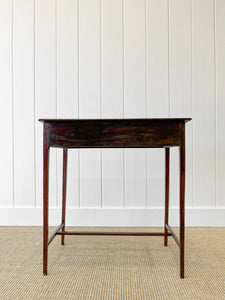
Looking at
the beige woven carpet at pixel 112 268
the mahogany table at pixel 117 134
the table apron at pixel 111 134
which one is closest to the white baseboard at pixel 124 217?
the beige woven carpet at pixel 112 268

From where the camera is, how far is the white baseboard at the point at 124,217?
1720mm

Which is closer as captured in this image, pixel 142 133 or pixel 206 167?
pixel 142 133

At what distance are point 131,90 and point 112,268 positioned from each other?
1145 millimetres

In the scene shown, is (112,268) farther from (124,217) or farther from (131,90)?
(131,90)

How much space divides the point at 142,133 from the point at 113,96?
77cm

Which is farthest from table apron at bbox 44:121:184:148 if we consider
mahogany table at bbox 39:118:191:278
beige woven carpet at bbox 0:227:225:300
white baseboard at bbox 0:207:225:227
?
white baseboard at bbox 0:207:225:227

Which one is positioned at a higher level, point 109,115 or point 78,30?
point 78,30

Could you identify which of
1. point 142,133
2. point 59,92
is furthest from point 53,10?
point 142,133

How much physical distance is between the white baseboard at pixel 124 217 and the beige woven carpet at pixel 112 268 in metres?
0.17

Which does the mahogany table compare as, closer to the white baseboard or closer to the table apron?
the table apron

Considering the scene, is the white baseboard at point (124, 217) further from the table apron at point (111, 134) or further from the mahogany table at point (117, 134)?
the table apron at point (111, 134)

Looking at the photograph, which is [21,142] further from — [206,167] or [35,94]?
[206,167]

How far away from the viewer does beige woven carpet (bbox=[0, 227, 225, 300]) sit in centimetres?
93

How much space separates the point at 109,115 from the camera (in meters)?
1.75
